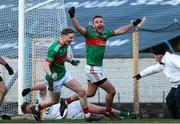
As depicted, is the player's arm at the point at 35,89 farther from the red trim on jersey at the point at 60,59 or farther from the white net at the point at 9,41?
the red trim on jersey at the point at 60,59

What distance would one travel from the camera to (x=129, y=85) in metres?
17.3

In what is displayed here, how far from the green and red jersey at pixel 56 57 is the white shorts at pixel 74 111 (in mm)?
1123

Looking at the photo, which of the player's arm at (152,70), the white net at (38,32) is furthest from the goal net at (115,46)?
the player's arm at (152,70)

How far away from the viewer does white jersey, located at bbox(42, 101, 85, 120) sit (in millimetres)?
14531

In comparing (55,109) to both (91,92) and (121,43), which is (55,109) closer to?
(91,92)

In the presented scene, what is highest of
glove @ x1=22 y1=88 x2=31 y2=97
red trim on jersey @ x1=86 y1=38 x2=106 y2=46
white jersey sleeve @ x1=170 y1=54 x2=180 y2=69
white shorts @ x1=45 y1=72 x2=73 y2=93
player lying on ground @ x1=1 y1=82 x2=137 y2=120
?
red trim on jersey @ x1=86 y1=38 x2=106 y2=46

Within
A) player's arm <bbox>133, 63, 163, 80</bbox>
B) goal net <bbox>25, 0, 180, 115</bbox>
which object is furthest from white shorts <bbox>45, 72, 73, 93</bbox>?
goal net <bbox>25, 0, 180, 115</bbox>

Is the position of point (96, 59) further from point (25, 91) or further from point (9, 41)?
point (9, 41)

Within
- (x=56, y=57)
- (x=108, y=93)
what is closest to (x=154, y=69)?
(x=108, y=93)

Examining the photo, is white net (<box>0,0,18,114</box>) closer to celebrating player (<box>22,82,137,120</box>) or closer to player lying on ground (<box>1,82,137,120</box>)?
player lying on ground (<box>1,82,137,120</box>)

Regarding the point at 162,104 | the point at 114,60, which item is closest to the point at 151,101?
the point at 162,104

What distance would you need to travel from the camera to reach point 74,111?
48.3 ft

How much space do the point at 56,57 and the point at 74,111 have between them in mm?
1621

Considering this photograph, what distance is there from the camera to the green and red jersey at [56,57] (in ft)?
44.0
